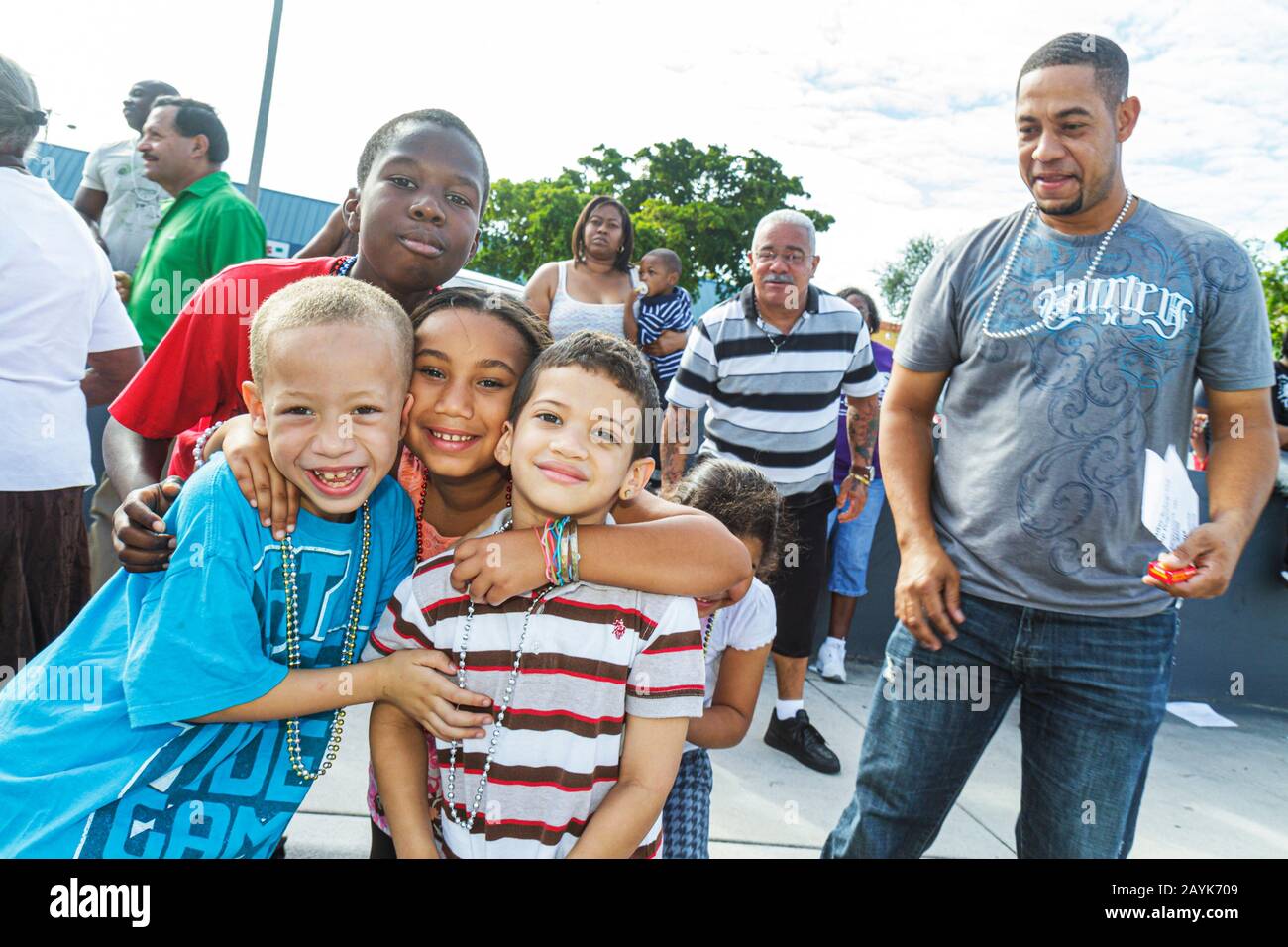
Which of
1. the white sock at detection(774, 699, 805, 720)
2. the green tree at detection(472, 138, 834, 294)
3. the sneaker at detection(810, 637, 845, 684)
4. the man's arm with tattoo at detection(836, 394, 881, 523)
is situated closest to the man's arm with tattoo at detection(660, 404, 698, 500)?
the man's arm with tattoo at detection(836, 394, 881, 523)

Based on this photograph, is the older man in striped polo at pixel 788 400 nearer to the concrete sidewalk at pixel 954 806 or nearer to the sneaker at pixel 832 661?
the concrete sidewalk at pixel 954 806

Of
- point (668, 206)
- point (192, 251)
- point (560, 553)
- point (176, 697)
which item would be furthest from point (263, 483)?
point (668, 206)

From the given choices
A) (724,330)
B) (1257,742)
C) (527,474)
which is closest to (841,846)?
(527,474)

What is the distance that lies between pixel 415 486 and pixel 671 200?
91.1 ft

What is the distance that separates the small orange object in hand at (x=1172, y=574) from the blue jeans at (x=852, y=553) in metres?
3.04

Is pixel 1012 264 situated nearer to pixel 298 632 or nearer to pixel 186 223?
pixel 298 632

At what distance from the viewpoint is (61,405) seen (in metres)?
2.34

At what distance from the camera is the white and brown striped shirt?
1445mm

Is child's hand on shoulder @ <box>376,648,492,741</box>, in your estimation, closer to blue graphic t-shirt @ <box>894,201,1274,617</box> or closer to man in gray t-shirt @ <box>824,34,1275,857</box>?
man in gray t-shirt @ <box>824,34,1275,857</box>

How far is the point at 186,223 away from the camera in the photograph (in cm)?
312

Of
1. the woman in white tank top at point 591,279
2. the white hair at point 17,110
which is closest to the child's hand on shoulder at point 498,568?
the white hair at point 17,110

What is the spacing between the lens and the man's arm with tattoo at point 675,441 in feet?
12.5
